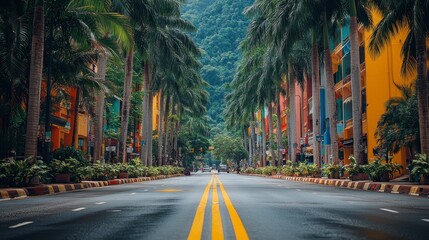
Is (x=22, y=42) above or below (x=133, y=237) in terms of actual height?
above

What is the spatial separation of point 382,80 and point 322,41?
503 centimetres

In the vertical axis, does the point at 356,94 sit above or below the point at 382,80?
below

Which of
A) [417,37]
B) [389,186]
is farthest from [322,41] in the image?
[389,186]

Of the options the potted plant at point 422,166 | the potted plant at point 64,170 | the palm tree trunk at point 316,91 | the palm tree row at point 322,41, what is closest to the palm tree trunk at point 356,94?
the palm tree row at point 322,41

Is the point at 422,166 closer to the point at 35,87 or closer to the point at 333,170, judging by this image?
the point at 333,170

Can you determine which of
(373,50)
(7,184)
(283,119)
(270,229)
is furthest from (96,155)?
(283,119)

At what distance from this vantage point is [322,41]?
1467 inches

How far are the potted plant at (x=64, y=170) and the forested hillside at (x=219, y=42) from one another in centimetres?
11446

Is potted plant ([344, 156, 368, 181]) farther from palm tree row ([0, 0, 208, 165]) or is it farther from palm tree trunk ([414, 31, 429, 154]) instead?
palm tree row ([0, 0, 208, 165])

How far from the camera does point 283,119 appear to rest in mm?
94062

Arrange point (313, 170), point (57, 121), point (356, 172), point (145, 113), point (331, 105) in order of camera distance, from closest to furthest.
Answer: point (356, 172) < point (331, 105) < point (57, 121) < point (313, 170) < point (145, 113)

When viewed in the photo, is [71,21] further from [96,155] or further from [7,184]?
[96,155]

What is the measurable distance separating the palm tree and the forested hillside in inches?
4496

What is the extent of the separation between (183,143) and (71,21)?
244 feet
